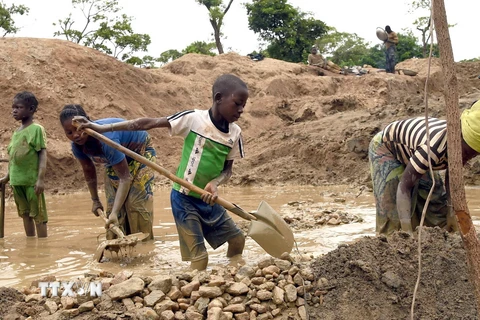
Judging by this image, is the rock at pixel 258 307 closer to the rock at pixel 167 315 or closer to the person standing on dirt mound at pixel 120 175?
the rock at pixel 167 315

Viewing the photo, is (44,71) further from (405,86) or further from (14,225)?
(405,86)

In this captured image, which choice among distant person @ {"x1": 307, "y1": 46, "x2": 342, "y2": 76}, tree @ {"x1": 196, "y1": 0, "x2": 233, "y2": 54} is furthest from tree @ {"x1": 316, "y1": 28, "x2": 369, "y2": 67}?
distant person @ {"x1": 307, "y1": 46, "x2": 342, "y2": 76}

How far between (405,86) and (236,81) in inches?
559

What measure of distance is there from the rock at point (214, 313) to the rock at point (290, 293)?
396 millimetres

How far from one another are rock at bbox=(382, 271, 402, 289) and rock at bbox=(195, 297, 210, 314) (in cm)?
99

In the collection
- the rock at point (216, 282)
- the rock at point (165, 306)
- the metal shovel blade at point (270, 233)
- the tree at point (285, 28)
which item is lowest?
the rock at point (165, 306)

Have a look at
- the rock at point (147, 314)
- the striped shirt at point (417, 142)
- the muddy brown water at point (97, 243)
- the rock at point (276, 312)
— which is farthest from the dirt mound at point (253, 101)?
the rock at point (147, 314)

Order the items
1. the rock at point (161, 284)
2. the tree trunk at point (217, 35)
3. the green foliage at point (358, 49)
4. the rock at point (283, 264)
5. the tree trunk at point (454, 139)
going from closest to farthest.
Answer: the tree trunk at point (454, 139), the rock at point (161, 284), the rock at point (283, 264), the tree trunk at point (217, 35), the green foliage at point (358, 49)

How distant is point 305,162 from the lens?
36.8 ft

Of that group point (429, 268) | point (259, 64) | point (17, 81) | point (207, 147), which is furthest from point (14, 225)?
point (259, 64)

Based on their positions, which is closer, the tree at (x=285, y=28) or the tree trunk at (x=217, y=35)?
the tree at (x=285, y=28)

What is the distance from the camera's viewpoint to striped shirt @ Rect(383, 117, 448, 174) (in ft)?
12.5

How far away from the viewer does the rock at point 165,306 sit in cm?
302

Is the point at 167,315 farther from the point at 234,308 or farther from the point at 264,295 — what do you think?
the point at 264,295
